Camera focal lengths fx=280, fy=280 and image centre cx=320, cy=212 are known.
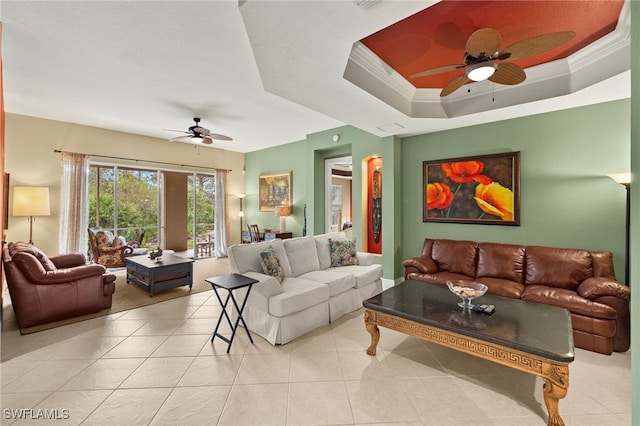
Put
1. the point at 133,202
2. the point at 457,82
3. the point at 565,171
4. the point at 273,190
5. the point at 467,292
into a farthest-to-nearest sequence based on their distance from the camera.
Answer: the point at 273,190
the point at 133,202
the point at 565,171
the point at 457,82
the point at 467,292

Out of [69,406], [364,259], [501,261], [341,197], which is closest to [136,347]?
[69,406]

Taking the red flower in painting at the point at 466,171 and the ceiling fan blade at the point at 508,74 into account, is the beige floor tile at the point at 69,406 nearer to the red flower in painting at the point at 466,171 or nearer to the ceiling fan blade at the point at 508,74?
the ceiling fan blade at the point at 508,74

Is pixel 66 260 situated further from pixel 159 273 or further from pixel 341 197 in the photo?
pixel 341 197

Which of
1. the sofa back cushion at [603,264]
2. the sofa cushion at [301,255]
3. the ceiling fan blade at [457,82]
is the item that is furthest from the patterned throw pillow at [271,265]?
the sofa back cushion at [603,264]

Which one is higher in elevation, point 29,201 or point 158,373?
point 29,201

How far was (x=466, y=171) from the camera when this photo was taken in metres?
4.32

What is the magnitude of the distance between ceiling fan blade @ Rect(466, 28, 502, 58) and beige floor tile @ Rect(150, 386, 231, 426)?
10.4 ft

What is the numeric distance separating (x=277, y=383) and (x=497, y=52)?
315 centimetres

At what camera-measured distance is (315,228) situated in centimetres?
609

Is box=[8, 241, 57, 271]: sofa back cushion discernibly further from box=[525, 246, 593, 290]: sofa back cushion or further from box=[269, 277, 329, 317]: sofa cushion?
box=[525, 246, 593, 290]: sofa back cushion

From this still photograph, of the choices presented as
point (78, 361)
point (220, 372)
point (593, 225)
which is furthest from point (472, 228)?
point (78, 361)

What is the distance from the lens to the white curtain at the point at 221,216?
752cm

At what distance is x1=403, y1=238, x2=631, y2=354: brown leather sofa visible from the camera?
2.66m

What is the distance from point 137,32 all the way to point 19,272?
285 centimetres
